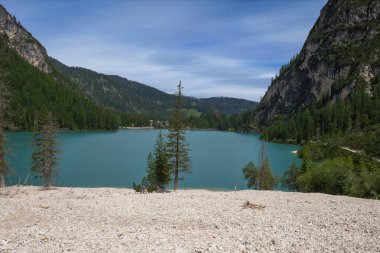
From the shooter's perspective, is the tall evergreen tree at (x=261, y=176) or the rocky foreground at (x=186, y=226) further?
the tall evergreen tree at (x=261, y=176)

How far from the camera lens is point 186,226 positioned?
14.9 meters

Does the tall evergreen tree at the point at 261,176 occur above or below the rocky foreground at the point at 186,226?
below

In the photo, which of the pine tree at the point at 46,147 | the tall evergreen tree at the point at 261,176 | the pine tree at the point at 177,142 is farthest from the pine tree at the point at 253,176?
the pine tree at the point at 46,147

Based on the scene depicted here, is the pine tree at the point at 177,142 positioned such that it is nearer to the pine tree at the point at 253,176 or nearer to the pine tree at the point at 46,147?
the pine tree at the point at 46,147

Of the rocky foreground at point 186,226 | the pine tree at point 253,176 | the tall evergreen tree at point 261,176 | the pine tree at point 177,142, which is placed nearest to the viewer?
the rocky foreground at point 186,226

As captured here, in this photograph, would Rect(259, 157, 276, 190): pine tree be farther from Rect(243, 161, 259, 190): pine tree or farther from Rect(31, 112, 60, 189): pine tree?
Rect(31, 112, 60, 189): pine tree

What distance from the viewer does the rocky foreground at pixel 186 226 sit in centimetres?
1217

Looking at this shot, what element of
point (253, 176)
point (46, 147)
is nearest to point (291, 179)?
point (253, 176)

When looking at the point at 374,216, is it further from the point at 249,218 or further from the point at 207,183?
the point at 207,183

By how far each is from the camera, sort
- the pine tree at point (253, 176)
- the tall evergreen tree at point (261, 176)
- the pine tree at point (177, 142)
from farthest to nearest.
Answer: the pine tree at point (253, 176), the tall evergreen tree at point (261, 176), the pine tree at point (177, 142)

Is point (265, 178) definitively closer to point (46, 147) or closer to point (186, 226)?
point (46, 147)

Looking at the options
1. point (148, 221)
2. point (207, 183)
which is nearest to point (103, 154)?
point (207, 183)

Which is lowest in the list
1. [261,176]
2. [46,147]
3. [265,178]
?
[265,178]

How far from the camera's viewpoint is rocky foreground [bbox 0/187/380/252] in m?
12.2
